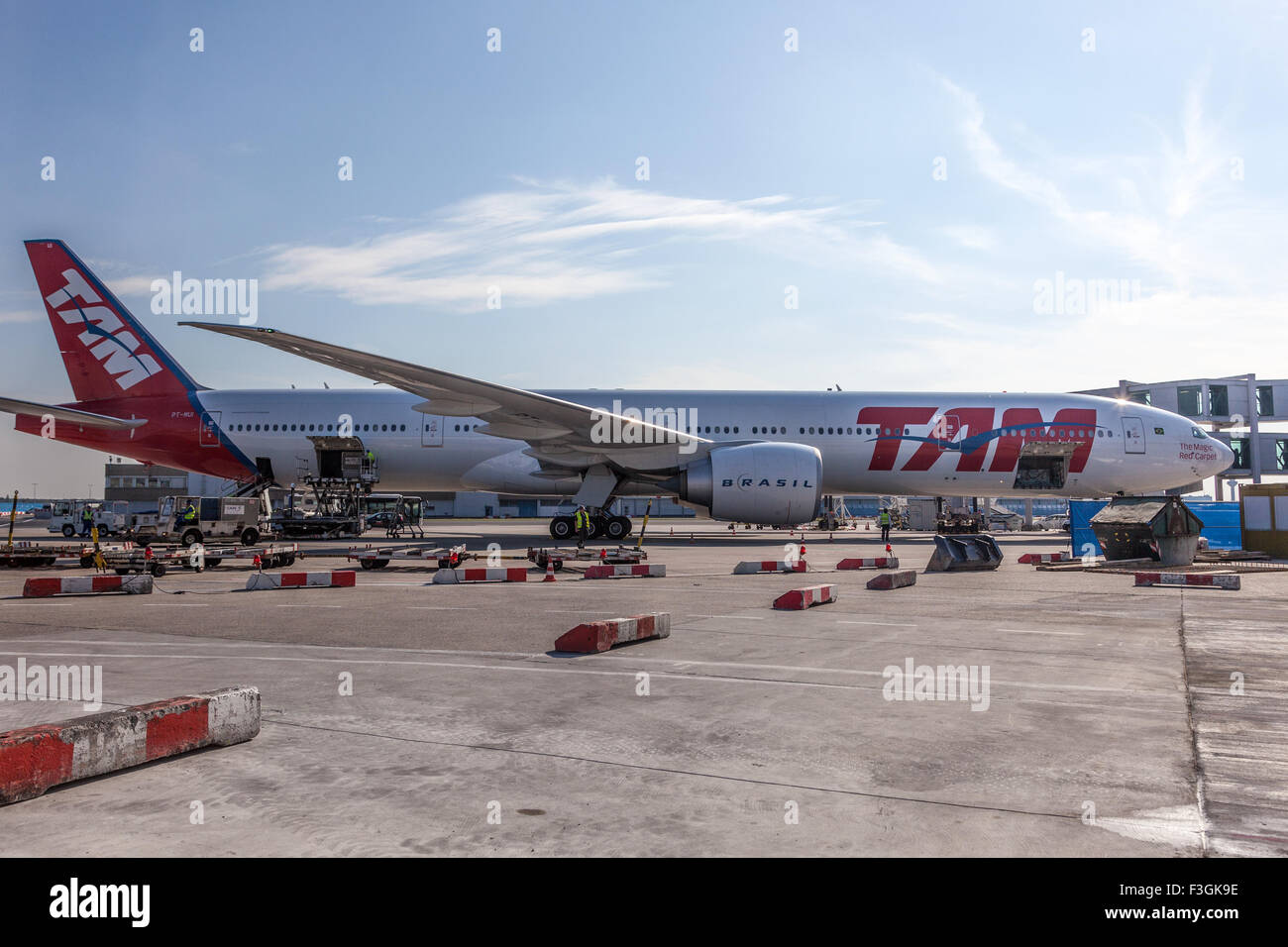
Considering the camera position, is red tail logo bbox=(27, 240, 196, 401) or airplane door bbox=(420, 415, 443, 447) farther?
airplane door bbox=(420, 415, 443, 447)

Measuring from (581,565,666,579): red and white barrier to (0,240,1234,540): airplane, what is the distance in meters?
8.54

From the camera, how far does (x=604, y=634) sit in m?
7.37

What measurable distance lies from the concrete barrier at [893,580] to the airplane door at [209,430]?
22070 mm

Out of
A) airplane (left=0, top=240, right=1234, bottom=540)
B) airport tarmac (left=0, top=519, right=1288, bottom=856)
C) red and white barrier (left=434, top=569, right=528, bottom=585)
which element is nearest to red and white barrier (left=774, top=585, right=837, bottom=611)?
airport tarmac (left=0, top=519, right=1288, bottom=856)

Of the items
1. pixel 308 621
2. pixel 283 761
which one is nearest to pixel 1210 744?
pixel 283 761

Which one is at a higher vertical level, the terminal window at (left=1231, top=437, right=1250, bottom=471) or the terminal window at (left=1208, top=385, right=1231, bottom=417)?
the terminal window at (left=1208, top=385, right=1231, bottom=417)

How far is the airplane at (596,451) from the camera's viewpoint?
82.8ft

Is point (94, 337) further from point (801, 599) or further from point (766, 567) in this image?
point (801, 599)

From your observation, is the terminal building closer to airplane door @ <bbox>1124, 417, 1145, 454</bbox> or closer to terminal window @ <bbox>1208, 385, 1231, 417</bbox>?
terminal window @ <bbox>1208, 385, 1231, 417</bbox>

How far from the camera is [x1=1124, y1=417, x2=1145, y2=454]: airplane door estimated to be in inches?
1032

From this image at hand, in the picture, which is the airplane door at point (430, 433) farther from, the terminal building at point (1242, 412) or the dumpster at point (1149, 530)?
the terminal building at point (1242, 412)

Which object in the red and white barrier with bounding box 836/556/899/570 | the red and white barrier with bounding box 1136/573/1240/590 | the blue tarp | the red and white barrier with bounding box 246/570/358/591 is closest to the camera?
the red and white barrier with bounding box 246/570/358/591

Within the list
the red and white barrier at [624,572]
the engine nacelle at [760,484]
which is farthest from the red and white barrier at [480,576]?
the engine nacelle at [760,484]
